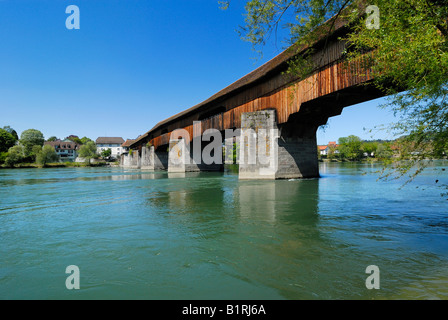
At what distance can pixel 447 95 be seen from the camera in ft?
12.2

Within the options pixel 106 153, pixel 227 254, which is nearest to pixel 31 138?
pixel 106 153

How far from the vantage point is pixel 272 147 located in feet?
51.2

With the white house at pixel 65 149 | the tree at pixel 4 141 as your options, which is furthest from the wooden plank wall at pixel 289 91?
the white house at pixel 65 149

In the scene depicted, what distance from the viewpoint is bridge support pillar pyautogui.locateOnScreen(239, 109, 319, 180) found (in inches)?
614

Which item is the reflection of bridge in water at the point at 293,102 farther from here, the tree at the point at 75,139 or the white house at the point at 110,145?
the tree at the point at 75,139

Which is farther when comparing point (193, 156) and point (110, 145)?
point (110, 145)

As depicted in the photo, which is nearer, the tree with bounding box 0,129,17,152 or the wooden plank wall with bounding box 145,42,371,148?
the wooden plank wall with bounding box 145,42,371,148

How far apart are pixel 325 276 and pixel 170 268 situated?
6.39 feet

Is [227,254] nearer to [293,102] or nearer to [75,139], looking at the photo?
[293,102]

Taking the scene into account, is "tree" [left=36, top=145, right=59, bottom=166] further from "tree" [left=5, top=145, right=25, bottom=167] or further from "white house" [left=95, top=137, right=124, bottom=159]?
"white house" [left=95, top=137, right=124, bottom=159]

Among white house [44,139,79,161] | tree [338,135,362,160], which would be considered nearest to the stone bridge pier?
tree [338,135,362,160]

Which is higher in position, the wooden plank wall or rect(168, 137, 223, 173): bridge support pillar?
the wooden plank wall

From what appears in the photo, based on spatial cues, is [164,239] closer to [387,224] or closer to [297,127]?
[387,224]
